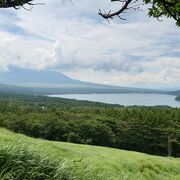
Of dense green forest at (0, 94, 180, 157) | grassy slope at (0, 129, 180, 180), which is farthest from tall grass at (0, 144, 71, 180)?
dense green forest at (0, 94, 180, 157)

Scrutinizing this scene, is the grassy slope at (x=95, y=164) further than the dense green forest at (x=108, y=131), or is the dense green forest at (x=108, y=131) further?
the dense green forest at (x=108, y=131)

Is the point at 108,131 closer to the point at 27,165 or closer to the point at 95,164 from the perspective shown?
the point at 95,164

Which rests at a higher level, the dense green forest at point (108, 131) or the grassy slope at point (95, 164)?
the grassy slope at point (95, 164)

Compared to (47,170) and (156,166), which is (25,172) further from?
(156,166)

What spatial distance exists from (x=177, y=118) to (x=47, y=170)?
92.1 m

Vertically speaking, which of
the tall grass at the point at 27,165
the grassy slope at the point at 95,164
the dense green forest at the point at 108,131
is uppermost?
the tall grass at the point at 27,165

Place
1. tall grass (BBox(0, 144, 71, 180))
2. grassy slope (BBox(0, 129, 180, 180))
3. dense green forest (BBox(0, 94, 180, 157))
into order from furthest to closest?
dense green forest (BBox(0, 94, 180, 157)), grassy slope (BBox(0, 129, 180, 180)), tall grass (BBox(0, 144, 71, 180))

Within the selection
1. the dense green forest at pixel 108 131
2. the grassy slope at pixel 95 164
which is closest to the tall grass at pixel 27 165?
the grassy slope at pixel 95 164

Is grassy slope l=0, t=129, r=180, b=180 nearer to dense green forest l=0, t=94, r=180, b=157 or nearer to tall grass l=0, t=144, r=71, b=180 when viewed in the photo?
tall grass l=0, t=144, r=71, b=180

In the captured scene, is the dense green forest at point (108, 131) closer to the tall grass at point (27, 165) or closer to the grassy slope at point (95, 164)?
the grassy slope at point (95, 164)

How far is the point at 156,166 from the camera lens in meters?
20.4

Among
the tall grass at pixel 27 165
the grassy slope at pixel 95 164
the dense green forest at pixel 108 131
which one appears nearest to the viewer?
the tall grass at pixel 27 165

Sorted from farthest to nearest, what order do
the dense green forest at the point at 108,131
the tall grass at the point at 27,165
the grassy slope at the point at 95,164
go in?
the dense green forest at the point at 108,131, the grassy slope at the point at 95,164, the tall grass at the point at 27,165

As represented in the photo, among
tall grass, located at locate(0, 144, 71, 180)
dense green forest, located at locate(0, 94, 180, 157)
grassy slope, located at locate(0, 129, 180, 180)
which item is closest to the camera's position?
tall grass, located at locate(0, 144, 71, 180)
